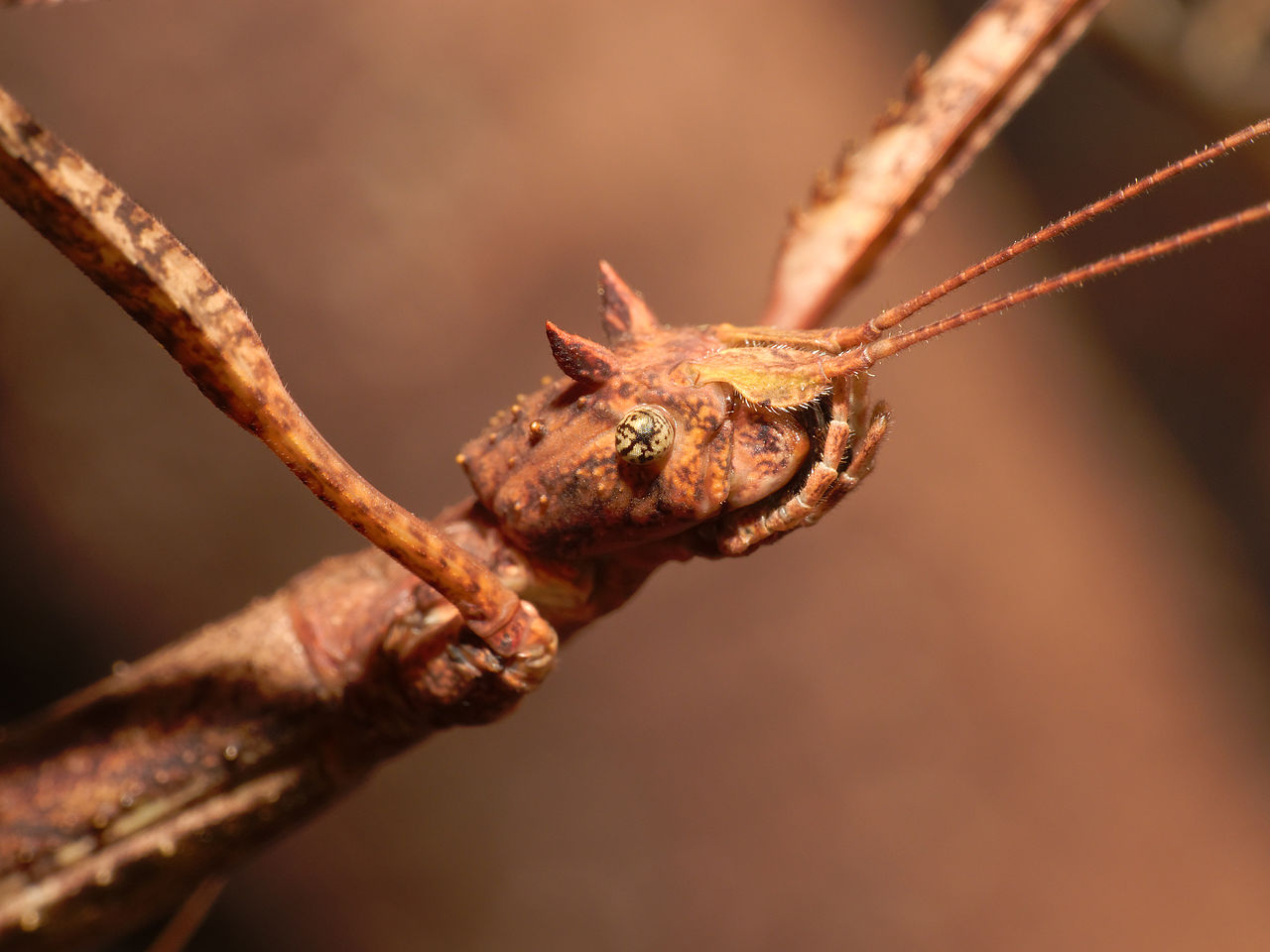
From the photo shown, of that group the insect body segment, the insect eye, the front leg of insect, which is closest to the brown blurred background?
the insect body segment

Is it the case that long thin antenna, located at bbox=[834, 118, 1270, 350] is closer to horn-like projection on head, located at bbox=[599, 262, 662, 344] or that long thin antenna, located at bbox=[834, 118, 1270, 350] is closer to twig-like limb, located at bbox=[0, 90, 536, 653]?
horn-like projection on head, located at bbox=[599, 262, 662, 344]

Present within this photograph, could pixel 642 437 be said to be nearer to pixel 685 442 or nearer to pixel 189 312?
pixel 685 442

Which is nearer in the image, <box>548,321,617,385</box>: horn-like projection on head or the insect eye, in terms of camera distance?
the insect eye

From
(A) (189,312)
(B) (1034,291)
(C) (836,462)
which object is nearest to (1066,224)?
(B) (1034,291)

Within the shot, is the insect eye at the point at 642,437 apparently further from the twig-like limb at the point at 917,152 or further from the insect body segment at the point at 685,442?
the twig-like limb at the point at 917,152

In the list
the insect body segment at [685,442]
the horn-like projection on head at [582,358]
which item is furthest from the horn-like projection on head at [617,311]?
the horn-like projection on head at [582,358]

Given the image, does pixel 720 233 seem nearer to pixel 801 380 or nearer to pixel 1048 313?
pixel 1048 313

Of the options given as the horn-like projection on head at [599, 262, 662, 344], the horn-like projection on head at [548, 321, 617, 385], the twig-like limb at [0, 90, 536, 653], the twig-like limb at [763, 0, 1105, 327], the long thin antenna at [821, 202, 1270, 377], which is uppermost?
the twig-like limb at [763, 0, 1105, 327]
